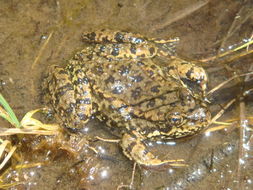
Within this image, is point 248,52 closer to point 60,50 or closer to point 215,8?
point 215,8

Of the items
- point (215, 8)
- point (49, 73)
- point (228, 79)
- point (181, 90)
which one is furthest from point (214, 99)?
point (49, 73)

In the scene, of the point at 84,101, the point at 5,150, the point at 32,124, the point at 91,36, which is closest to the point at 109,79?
the point at 84,101

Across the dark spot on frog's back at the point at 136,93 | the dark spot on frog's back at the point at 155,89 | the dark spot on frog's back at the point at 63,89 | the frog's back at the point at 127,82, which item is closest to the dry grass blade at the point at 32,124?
the dark spot on frog's back at the point at 63,89

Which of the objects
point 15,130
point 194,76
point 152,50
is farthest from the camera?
point 152,50

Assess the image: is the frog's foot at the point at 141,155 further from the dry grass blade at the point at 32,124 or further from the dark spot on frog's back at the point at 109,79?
the dry grass blade at the point at 32,124

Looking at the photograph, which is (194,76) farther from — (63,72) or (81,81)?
(63,72)

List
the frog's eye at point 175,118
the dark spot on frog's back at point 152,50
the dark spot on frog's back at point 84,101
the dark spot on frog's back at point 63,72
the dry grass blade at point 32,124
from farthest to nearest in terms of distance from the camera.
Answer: the dark spot on frog's back at point 152,50 < the dark spot on frog's back at point 63,72 < the dark spot on frog's back at point 84,101 < the dry grass blade at point 32,124 < the frog's eye at point 175,118
